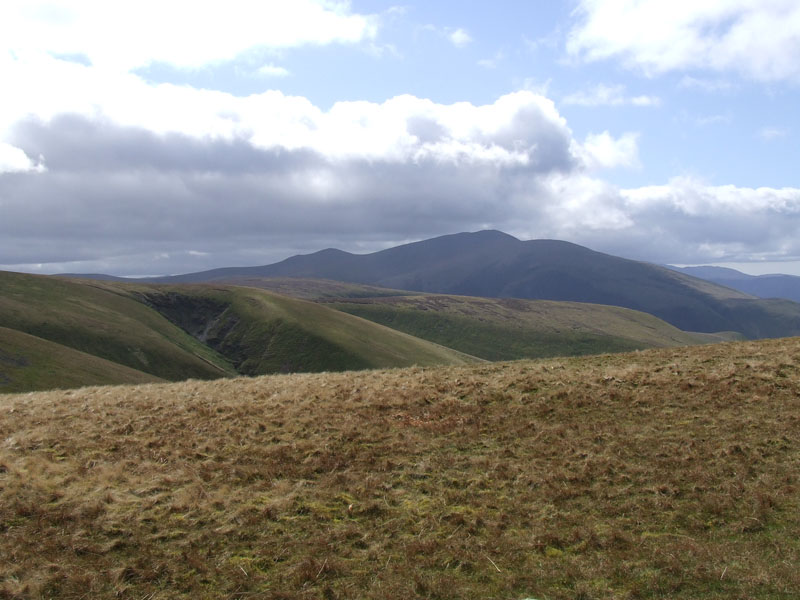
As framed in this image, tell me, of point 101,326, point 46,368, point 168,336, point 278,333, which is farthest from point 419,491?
point 278,333

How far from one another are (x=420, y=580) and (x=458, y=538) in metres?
1.99

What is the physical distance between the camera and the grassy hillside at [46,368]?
6406 cm

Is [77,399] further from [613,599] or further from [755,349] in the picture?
[755,349]

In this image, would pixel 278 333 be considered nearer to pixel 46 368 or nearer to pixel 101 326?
pixel 101 326

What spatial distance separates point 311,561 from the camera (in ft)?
39.2

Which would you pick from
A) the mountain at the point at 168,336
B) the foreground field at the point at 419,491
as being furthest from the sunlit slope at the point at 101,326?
the foreground field at the point at 419,491

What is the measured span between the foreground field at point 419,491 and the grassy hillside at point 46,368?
49.3 m

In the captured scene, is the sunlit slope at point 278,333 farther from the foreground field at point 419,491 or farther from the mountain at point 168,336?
the foreground field at point 419,491

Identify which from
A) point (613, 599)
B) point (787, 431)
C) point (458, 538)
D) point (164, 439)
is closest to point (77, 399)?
point (164, 439)

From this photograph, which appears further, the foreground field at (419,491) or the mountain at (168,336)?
the mountain at (168,336)

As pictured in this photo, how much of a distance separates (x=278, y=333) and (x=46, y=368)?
71.6 metres

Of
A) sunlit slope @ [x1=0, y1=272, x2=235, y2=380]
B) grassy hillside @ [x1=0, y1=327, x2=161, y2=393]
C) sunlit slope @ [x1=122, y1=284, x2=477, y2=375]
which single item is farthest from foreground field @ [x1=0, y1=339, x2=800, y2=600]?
sunlit slope @ [x1=122, y1=284, x2=477, y2=375]

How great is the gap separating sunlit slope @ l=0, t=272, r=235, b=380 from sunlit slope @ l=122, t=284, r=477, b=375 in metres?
10.1

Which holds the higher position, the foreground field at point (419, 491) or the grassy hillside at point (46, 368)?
the foreground field at point (419, 491)
